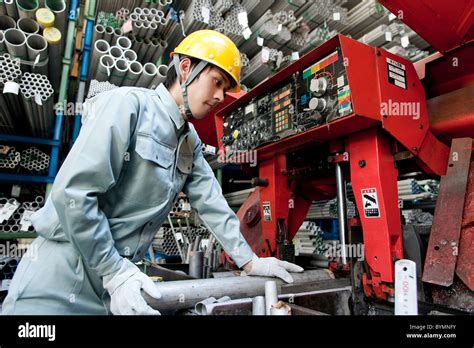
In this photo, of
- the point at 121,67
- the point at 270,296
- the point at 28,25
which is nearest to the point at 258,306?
the point at 270,296

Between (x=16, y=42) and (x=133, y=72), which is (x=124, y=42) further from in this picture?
(x=16, y=42)

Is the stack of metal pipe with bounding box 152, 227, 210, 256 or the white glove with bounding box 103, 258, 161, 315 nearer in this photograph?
the white glove with bounding box 103, 258, 161, 315

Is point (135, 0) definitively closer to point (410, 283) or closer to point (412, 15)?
point (412, 15)

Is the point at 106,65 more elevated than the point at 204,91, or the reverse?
the point at 106,65

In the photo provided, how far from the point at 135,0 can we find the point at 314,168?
8.63ft

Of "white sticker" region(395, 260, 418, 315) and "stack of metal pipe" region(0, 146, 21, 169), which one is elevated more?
"stack of metal pipe" region(0, 146, 21, 169)

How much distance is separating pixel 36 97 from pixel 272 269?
7.30ft

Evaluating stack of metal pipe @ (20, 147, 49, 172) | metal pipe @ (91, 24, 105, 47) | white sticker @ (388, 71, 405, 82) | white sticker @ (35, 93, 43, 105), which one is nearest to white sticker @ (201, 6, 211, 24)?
metal pipe @ (91, 24, 105, 47)

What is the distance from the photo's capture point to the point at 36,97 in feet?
7.73

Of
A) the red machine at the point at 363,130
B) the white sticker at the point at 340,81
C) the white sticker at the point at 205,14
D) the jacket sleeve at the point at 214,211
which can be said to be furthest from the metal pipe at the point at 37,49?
the white sticker at the point at 340,81

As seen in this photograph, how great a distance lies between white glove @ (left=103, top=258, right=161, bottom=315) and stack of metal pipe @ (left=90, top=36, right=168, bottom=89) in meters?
2.07

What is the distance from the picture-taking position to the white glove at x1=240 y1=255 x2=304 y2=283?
145 cm

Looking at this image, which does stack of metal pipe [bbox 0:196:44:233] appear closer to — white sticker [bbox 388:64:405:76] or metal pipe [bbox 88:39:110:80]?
metal pipe [bbox 88:39:110:80]

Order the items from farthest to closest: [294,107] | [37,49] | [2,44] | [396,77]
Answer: [37,49] → [2,44] → [294,107] → [396,77]
